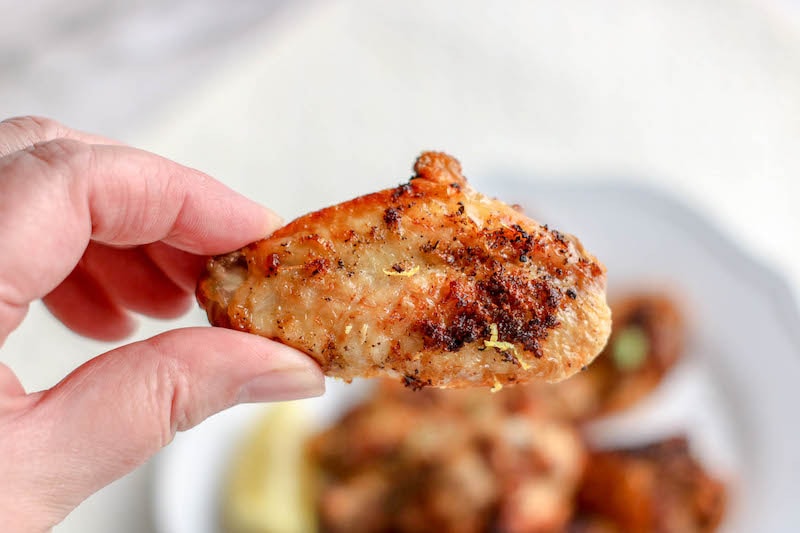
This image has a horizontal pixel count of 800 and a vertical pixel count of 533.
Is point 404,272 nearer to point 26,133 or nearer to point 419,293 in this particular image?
point 419,293

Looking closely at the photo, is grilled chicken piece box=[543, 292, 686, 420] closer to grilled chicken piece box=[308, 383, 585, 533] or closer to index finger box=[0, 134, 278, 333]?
grilled chicken piece box=[308, 383, 585, 533]

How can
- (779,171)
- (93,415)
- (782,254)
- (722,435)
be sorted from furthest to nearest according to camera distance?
(779,171) < (782,254) < (722,435) < (93,415)

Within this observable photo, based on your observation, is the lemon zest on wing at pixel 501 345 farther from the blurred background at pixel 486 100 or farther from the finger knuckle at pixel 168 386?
the blurred background at pixel 486 100

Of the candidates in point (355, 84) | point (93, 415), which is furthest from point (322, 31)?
point (93, 415)

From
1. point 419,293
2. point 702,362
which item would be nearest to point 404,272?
point 419,293

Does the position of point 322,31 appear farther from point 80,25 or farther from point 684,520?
point 684,520

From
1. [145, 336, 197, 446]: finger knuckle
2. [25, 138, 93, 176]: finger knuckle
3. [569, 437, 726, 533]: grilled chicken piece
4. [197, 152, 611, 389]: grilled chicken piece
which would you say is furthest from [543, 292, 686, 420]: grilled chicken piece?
[25, 138, 93, 176]: finger knuckle
